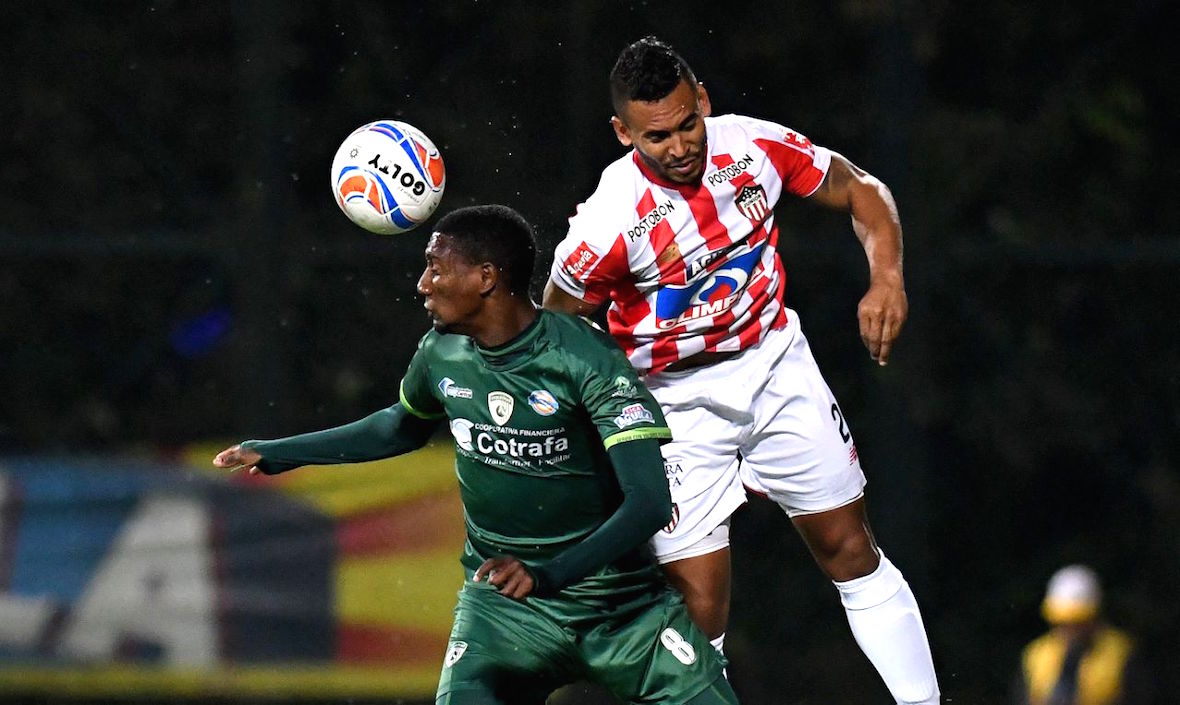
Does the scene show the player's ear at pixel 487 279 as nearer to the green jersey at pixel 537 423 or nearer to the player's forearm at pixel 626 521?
the green jersey at pixel 537 423

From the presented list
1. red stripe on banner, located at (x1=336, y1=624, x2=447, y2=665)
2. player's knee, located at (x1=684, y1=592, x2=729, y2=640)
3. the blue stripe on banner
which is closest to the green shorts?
player's knee, located at (x1=684, y1=592, x2=729, y2=640)

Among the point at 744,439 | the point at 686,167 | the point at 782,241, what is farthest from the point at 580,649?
the point at 782,241

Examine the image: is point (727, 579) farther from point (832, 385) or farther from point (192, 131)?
point (192, 131)

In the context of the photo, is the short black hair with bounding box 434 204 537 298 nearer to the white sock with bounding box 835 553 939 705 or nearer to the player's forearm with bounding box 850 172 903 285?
the player's forearm with bounding box 850 172 903 285

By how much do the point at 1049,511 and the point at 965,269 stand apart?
1.70 meters

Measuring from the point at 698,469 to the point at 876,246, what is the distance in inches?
31.4

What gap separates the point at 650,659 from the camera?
16.8 ft

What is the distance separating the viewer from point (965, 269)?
35.7 ft

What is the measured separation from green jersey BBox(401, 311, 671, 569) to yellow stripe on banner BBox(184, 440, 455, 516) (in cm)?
473

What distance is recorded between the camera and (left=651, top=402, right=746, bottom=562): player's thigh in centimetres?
568

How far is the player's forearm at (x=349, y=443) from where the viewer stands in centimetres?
536

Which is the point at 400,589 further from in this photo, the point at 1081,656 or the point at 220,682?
the point at 1081,656

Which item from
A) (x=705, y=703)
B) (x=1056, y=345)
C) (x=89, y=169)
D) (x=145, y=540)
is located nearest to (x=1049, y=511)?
(x=1056, y=345)

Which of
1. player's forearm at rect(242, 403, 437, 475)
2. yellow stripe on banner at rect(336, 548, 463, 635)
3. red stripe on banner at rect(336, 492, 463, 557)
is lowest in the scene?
yellow stripe on banner at rect(336, 548, 463, 635)
